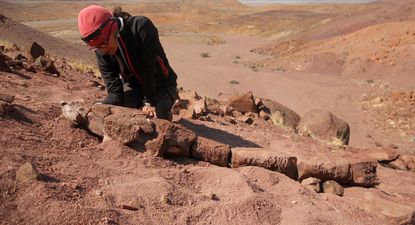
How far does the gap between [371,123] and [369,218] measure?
8.73 metres

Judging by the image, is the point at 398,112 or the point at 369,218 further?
the point at 398,112

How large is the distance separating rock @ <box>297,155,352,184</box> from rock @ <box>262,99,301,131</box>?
3.43 m

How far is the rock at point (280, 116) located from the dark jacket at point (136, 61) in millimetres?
4138

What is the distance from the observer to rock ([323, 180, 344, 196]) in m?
4.56

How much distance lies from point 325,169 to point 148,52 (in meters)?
2.17

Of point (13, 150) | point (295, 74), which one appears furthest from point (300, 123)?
point (295, 74)

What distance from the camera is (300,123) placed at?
354 inches

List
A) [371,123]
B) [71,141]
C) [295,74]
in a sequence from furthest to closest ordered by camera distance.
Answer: [295,74]
[371,123]
[71,141]

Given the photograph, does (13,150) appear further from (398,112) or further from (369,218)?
(398,112)

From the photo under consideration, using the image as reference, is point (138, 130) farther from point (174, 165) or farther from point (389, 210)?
point (389, 210)

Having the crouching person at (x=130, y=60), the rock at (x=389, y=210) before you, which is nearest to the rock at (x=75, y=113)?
the crouching person at (x=130, y=60)

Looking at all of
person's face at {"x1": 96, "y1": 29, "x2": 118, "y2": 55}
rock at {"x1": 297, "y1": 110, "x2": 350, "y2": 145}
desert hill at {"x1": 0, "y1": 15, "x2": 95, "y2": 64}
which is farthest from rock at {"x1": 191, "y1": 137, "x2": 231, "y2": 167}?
desert hill at {"x1": 0, "y1": 15, "x2": 95, "y2": 64}

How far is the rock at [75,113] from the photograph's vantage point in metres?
3.98

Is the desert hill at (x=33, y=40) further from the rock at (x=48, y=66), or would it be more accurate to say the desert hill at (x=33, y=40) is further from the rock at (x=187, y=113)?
the rock at (x=187, y=113)
